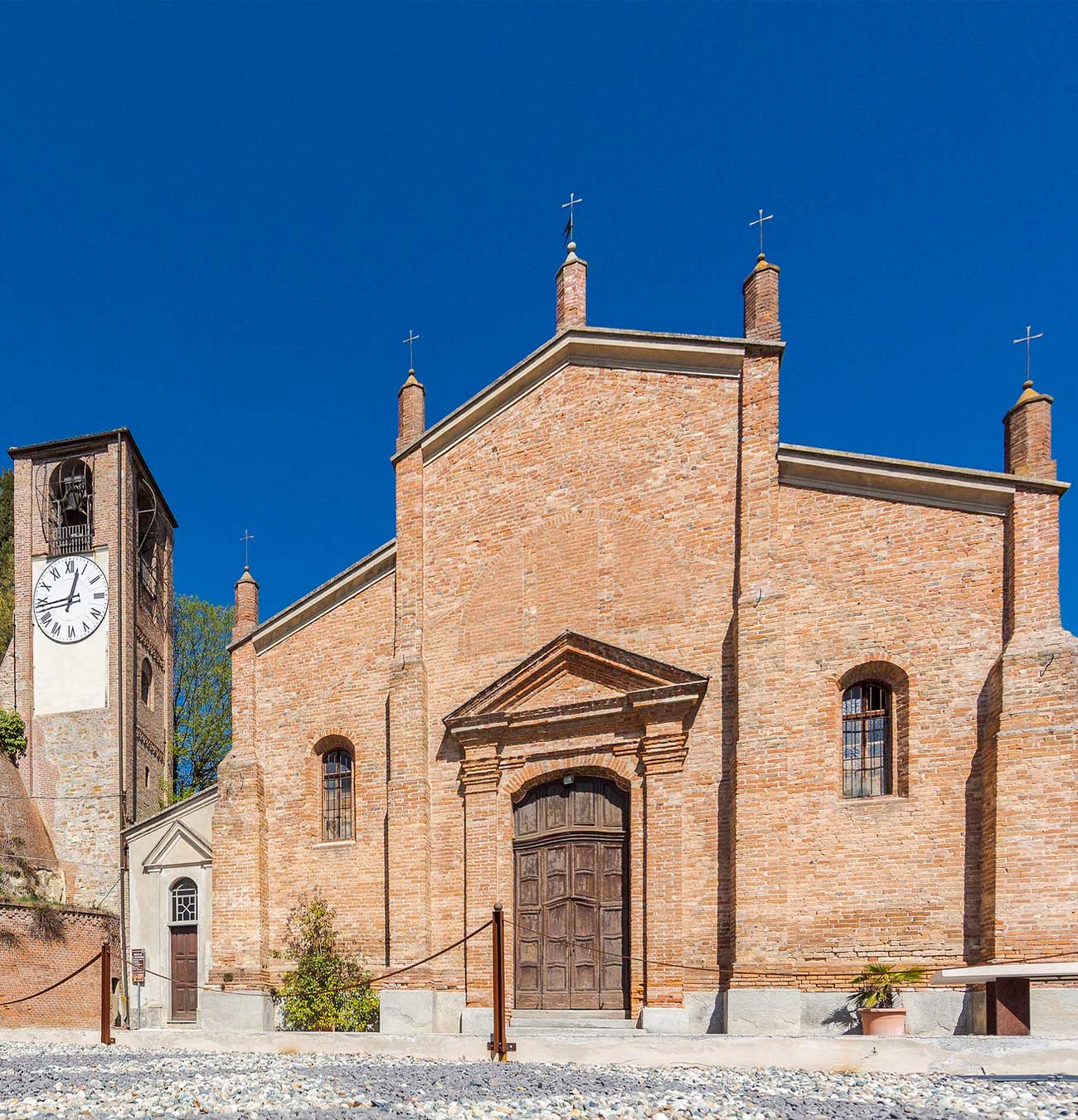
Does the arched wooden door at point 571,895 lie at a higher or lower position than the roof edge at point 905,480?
lower

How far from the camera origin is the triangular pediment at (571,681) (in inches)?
505

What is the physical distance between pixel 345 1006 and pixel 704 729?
6711 mm

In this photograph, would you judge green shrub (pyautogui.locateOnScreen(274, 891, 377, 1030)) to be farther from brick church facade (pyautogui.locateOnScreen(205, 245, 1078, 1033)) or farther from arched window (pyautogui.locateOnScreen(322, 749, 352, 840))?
arched window (pyautogui.locateOnScreen(322, 749, 352, 840))

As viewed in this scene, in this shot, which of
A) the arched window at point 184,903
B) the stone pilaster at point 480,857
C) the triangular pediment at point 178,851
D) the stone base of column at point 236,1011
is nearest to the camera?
the stone pilaster at point 480,857

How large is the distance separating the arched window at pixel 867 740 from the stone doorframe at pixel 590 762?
6.27 ft

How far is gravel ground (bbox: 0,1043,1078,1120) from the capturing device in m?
5.76

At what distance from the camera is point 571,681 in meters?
13.5

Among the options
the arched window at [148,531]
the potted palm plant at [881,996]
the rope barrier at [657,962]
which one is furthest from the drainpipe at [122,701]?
the potted palm plant at [881,996]

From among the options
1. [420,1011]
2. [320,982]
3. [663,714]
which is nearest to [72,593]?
[320,982]

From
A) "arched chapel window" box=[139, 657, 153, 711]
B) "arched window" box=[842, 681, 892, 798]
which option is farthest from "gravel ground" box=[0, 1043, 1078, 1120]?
"arched chapel window" box=[139, 657, 153, 711]

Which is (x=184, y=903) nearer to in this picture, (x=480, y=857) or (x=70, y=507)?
(x=480, y=857)

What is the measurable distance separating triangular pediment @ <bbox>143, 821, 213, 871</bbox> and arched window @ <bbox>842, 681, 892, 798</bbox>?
1232cm

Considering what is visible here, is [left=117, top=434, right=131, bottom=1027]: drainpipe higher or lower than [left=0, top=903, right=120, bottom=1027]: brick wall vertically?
higher

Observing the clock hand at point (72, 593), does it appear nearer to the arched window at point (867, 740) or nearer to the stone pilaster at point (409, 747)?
the stone pilaster at point (409, 747)
